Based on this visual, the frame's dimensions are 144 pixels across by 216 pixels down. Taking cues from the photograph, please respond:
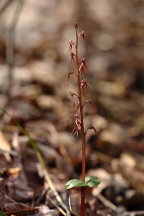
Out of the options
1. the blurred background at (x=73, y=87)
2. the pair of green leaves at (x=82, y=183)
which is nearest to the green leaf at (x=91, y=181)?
the pair of green leaves at (x=82, y=183)

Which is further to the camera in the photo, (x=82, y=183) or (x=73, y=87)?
(x=73, y=87)

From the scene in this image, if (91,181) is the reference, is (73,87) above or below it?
above

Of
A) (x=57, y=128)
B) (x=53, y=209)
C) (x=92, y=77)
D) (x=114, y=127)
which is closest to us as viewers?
(x=53, y=209)

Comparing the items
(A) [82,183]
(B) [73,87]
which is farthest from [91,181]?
(B) [73,87]

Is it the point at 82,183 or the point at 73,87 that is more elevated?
the point at 73,87

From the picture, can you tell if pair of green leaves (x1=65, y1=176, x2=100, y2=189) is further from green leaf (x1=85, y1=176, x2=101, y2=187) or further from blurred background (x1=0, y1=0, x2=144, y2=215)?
blurred background (x1=0, y1=0, x2=144, y2=215)

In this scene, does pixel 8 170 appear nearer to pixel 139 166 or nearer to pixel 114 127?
pixel 139 166

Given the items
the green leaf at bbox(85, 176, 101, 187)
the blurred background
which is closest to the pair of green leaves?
the green leaf at bbox(85, 176, 101, 187)

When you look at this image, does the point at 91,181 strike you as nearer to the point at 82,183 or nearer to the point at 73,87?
the point at 82,183

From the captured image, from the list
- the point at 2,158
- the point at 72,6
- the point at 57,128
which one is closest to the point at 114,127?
the point at 57,128
